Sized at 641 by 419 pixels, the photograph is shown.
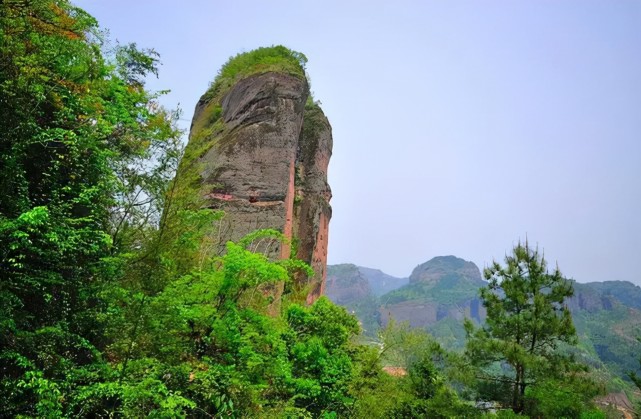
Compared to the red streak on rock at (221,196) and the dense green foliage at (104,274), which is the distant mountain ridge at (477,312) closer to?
the red streak on rock at (221,196)

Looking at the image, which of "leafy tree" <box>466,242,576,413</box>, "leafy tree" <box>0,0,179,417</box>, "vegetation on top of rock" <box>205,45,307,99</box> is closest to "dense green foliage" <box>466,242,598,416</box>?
"leafy tree" <box>466,242,576,413</box>

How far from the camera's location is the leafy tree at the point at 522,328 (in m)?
11.5

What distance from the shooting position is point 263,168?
63.4 ft

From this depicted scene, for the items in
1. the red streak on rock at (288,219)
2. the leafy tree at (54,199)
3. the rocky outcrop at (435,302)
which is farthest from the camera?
the rocky outcrop at (435,302)

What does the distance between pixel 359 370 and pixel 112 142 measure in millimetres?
10470

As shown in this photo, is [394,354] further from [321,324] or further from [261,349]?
[261,349]

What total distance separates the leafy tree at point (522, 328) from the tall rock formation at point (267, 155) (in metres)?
8.13

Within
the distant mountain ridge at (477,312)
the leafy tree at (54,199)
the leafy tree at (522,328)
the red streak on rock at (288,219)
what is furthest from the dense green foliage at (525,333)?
the distant mountain ridge at (477,312)

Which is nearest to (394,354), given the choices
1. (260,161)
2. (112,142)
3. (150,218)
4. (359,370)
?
(359,370)

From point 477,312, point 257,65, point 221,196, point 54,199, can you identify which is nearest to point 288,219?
point 221,196

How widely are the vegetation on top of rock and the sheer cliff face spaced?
0.63 metres

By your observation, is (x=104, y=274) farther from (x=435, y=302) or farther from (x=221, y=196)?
(x=435, y=302)

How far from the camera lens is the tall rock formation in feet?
60.2

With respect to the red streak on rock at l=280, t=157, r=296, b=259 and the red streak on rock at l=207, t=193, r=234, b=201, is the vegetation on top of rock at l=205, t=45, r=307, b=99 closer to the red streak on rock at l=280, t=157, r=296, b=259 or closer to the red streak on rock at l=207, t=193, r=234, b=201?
the red streak on rock at l=280, t=157, r=296, b=259
